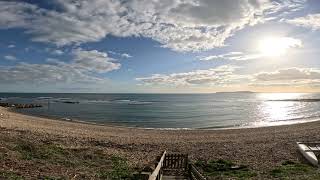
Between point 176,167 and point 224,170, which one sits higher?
point 176,167

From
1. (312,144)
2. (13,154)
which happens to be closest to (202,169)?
(13,154)

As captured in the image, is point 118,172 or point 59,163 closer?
point 118,172

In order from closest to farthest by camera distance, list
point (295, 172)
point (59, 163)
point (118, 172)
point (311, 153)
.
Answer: point (118, 172)
point (59, 163)
point (295, 172)
point (311, 153)

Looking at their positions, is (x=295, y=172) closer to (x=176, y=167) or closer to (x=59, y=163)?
(x=176, y=167)

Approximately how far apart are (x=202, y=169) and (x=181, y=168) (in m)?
1.51

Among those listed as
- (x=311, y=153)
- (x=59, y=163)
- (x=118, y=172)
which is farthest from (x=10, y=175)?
(x=311, y=153)

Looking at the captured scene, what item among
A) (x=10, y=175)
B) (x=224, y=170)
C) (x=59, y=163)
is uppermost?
(x=10, y=175)

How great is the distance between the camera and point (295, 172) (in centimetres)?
1786

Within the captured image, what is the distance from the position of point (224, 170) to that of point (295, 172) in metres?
3.47

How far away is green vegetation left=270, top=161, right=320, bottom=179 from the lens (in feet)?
53.5

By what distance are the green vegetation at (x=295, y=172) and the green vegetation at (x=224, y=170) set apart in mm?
1194

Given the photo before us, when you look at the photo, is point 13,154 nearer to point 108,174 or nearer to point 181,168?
point 108,174

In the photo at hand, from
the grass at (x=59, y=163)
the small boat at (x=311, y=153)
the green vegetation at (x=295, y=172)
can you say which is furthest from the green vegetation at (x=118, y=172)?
the small boat at (x=311, y=153)

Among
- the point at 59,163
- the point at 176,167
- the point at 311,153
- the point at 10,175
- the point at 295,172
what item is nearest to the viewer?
the point at 10,175
